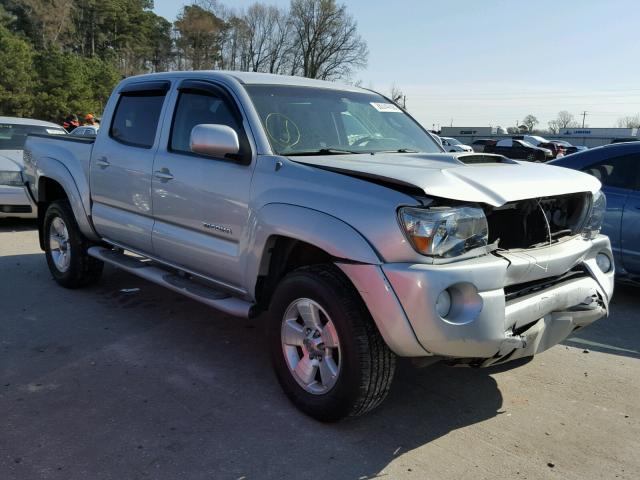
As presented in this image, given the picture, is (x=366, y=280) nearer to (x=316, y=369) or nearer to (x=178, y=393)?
(x=316, y=369)

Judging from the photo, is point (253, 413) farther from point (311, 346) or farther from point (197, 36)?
point (197, 36)

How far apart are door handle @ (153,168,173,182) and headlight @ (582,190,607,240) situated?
2848 mm

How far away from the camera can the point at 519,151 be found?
3091cm

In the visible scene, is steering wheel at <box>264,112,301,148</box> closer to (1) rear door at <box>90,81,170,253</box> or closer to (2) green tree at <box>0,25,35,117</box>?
(1) rear door at <box>90,81,170,253</box>

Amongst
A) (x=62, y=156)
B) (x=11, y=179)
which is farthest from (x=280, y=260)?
(x=11, y=179)

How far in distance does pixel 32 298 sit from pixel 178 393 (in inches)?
107

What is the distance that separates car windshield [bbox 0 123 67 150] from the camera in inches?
404

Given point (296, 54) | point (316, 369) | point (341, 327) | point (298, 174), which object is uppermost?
point (296, 54)

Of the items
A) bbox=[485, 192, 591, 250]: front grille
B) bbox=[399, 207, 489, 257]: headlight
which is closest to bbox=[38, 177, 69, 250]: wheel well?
bbox=[399, 207, 489, 257]: headlight

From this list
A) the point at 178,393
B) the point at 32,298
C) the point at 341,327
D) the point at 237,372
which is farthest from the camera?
the point at 32,298

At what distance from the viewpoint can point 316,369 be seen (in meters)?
3.34

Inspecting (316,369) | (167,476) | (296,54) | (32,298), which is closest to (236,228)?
(316,369)

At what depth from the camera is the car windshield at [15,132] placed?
10.3m

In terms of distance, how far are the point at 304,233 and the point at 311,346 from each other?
0.65m
